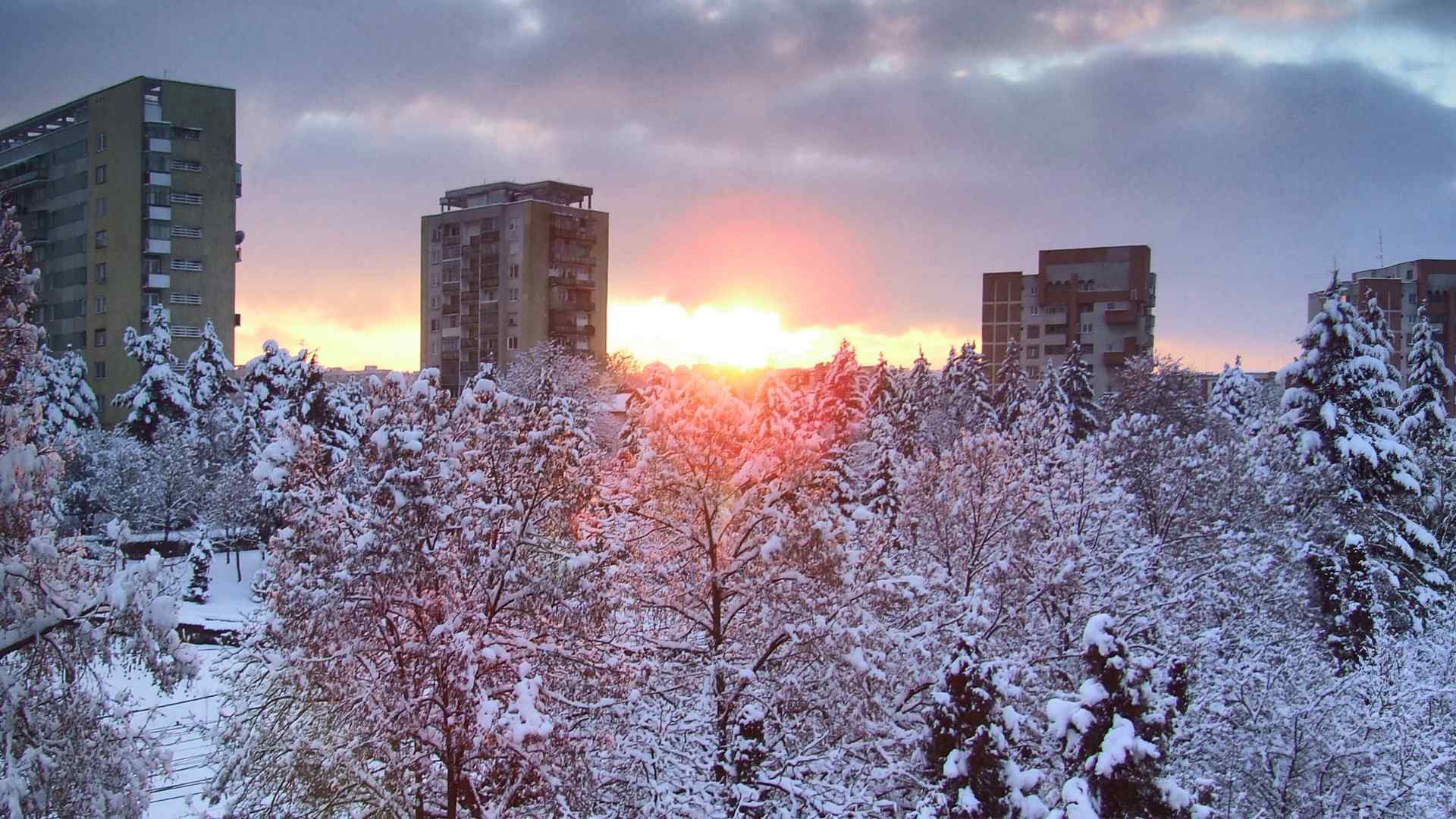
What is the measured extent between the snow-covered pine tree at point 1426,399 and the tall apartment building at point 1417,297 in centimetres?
8218

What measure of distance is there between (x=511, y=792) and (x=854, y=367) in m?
49.7

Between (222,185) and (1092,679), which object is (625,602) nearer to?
(1092,679)

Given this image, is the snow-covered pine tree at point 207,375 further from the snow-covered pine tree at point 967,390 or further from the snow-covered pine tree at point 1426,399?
the snow-covered pine tree at point 1426,399

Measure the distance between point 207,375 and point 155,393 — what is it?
393cm

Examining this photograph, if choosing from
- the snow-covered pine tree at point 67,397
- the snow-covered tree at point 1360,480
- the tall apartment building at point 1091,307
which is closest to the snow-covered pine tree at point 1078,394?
the tall apartment building at point 1091,307

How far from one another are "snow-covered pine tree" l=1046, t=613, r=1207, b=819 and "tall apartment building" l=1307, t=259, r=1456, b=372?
118 meters

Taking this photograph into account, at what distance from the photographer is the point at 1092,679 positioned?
14.8 m

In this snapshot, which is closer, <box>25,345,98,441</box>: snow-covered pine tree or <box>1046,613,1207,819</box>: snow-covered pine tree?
<box>1046,613,1207,819</box>: snow-covered pine tree

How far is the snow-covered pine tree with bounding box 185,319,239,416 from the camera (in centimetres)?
6981

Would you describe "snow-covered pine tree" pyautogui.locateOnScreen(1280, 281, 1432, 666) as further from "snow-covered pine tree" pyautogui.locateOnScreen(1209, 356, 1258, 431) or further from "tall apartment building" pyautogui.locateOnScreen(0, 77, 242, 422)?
"tall apartment building" pyautogui.locateOnScreen(0, 77, 242, 422)

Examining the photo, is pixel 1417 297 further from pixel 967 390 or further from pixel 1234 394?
pixel 967 390

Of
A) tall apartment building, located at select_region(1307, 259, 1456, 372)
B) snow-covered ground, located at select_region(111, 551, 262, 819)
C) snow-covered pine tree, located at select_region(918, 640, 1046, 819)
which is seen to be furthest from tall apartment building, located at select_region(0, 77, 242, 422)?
tall apartment building, located at select_region(1307, 259, 1456, 372)

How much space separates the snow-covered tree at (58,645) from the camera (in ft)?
43.5

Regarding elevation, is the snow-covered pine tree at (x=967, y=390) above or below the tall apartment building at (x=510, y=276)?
below
